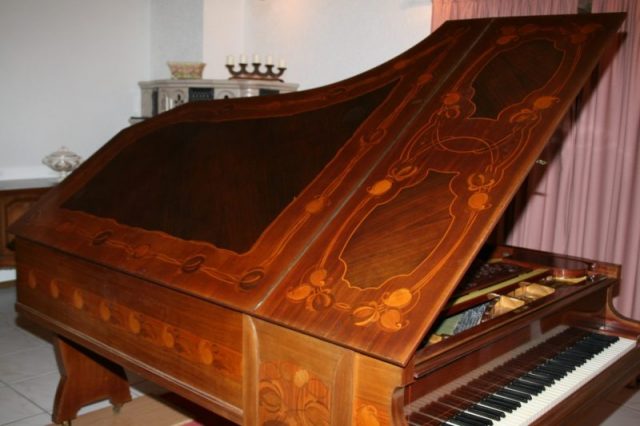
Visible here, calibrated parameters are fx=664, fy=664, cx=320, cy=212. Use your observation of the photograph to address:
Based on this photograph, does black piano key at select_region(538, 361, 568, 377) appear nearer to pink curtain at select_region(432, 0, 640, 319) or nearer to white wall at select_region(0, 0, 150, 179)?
pink curtain at select_region(432, 0, 640, 319)

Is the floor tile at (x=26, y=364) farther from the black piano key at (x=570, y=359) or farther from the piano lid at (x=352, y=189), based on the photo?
the black piano key at (x=570, y=359)

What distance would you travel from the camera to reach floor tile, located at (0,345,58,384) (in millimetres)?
3568

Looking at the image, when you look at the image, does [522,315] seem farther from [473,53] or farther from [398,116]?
[473,53]

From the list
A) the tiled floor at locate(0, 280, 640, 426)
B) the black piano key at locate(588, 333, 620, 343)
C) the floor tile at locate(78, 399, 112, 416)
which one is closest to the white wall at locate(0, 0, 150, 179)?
the tiled floor at locate(0, 280, 640, 426)

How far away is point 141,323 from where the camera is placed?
187cm

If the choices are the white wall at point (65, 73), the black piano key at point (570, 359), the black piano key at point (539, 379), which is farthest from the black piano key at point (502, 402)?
the white wall at point (65, 73)

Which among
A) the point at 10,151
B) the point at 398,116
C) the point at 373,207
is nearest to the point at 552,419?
the point at 373,207

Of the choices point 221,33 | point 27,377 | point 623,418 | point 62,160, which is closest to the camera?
point 623,418

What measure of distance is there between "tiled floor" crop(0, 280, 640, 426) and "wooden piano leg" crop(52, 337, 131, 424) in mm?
264

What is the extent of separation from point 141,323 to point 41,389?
187cm

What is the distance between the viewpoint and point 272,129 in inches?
88.4

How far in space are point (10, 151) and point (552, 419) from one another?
508 cm

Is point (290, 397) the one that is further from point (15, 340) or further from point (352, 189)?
point (15, 340)

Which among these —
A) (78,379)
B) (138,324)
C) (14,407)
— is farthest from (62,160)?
(138,324)
